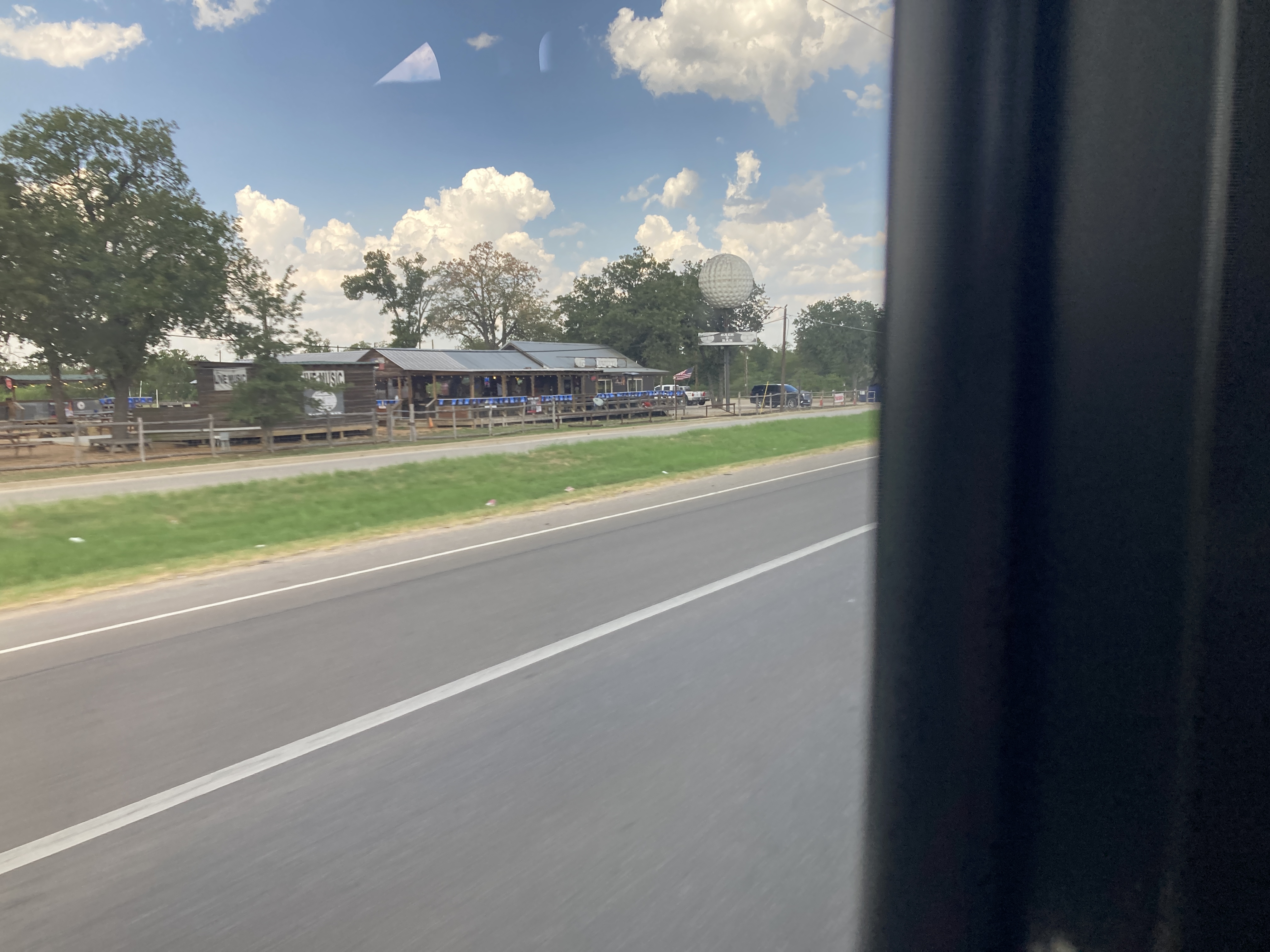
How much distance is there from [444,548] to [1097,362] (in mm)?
9823

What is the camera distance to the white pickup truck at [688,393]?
49.6 metres

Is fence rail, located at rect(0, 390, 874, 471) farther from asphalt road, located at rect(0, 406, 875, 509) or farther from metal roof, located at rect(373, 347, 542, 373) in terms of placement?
asphalt road, located at rect(0, 406, 875, 509)

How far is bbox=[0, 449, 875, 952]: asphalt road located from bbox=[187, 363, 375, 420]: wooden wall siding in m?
23.6

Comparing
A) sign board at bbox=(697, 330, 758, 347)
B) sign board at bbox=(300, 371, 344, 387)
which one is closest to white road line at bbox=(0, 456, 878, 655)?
sign board at bbox=(300, 371, 344, 387)

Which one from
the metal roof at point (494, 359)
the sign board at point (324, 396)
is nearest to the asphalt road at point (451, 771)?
the sign board at point (324, 396)

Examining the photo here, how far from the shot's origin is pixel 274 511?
13617 millimetres

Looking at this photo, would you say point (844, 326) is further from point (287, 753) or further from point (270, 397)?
point (270, 397)

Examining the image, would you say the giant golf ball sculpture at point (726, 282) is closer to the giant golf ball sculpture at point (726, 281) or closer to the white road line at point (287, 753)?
the giant golf ball sculpture at point (726, 281)

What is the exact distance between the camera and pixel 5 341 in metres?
28.8

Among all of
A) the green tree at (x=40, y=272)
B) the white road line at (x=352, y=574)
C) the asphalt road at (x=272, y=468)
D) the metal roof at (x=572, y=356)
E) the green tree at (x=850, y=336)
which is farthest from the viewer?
the metal roof at (x=572, y=356)

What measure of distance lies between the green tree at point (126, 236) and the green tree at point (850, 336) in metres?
30.6

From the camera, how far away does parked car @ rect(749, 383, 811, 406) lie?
55.9 meters

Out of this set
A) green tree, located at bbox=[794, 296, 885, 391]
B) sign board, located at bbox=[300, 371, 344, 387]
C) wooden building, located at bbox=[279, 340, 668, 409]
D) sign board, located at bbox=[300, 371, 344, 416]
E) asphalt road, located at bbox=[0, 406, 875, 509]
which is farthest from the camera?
wooden building, located at bbox=[279, 340, 668, 409]

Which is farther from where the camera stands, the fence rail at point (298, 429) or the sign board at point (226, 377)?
the sign board at point (226, 377)
